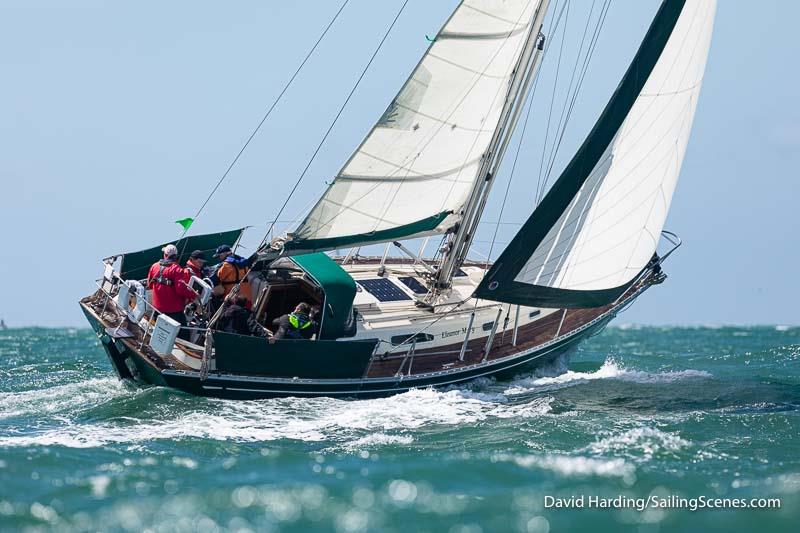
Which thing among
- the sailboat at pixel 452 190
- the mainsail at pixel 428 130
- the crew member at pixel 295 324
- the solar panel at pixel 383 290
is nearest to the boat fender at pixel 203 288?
the sailboat at pixel 452 190

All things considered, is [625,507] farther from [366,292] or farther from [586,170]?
[366,292]

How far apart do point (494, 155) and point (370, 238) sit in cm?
275

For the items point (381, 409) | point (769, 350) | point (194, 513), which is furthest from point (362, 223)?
point (769, 350)

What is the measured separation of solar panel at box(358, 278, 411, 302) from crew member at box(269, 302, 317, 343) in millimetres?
2209

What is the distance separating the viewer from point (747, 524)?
30.7ft

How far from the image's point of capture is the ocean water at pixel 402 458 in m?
9.49

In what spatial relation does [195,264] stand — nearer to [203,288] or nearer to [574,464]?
[203,288]

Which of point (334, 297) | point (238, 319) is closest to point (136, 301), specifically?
point (238, 319)

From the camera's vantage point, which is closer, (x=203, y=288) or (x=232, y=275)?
(x=203, y=288)

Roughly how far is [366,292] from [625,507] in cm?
815

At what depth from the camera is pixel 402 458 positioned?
1130cm

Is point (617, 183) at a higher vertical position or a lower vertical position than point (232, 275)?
higher

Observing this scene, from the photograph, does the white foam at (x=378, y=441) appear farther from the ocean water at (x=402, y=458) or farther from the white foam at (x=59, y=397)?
the white foam at (x=59, y=397)

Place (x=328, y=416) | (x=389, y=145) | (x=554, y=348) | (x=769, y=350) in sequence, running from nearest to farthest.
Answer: (x=328, y=416) < (x=389, y=145) < (x=554, y=348) < (x=769, y=350)
